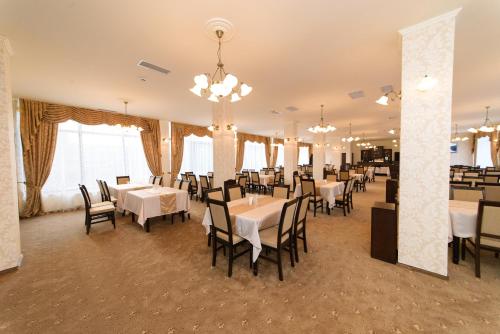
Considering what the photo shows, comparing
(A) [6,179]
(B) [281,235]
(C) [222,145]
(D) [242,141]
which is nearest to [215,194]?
(B) [281,235]

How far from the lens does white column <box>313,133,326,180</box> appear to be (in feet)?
35.1

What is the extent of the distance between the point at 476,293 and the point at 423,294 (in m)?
0.57

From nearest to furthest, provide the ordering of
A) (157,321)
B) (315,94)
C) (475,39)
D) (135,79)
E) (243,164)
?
(157,321)
(475,39)
(135,79)
(315,94)
(243,164)

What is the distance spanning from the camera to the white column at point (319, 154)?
10703mm

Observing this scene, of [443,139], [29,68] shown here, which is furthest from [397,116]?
[29,68]

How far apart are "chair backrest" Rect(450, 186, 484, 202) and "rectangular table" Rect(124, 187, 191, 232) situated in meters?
5.26

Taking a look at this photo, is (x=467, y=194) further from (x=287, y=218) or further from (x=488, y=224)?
(x=287, y=218)

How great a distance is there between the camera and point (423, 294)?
7.06 feet

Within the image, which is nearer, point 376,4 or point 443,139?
point 376,4

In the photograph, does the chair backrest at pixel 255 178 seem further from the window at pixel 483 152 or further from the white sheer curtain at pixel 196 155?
the window at pixel 483 152

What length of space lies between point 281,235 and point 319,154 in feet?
30.3

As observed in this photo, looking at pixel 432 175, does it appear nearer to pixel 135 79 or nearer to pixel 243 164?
pixel 135 79

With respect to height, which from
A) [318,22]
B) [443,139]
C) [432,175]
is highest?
[318,22]

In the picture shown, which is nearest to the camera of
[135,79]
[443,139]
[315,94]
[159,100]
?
[443,139]
